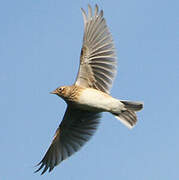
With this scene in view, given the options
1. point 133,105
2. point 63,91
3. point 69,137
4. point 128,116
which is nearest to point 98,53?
point 63,91

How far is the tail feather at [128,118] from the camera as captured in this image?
43.4ft

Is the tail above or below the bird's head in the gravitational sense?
above

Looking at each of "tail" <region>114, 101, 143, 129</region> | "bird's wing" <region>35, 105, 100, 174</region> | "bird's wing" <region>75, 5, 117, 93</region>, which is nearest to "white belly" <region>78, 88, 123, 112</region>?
"tail" <region>114, 101, 143, 129</region>

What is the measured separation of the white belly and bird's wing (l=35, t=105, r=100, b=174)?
128cm

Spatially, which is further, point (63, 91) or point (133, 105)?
point (133, 105)

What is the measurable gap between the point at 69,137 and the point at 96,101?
6.69 ft

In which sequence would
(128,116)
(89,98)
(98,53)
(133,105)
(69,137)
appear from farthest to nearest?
(69,137) → (98,53) → (128,116) → (133,105) → (89,98)

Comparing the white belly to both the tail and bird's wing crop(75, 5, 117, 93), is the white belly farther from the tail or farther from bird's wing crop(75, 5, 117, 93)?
bird's wing crop(75, 5, 117, 93)

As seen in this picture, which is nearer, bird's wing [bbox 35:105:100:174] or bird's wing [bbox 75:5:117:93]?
bird's wing [bbox 75:5:117:93]

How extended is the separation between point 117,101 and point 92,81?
2.69 feet

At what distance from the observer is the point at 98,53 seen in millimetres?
13438

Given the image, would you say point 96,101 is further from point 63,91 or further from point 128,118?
point 128,118

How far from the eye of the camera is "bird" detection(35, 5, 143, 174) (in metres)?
12.9

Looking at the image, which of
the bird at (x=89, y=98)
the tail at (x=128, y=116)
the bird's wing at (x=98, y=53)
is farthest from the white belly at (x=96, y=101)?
the bird's wing at (x=98, y=53)
